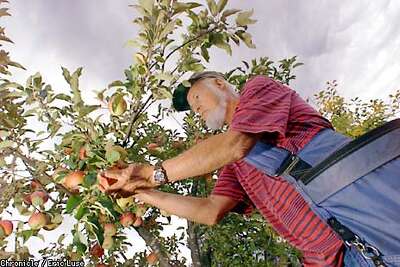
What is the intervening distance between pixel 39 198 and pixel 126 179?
627 mm

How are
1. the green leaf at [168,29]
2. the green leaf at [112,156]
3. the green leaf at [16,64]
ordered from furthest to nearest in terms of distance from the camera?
the green leaf at [16,64] < the green leaf at [168,29] < the green leaf at [112,156]

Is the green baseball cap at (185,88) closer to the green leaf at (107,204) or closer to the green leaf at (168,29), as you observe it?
the green leaf at (168,29)

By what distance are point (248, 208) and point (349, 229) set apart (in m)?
0.87

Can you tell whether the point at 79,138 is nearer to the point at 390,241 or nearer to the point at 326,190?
the point at 326,190

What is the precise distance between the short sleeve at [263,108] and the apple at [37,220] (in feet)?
3.27

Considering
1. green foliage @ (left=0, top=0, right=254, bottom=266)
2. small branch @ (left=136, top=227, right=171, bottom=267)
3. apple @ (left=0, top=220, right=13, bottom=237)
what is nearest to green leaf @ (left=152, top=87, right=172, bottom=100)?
green foliage @ (left=0, top=0, right=254, bottom=266)

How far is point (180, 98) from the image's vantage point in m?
1.96

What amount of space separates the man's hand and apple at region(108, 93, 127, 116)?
1.58 ft

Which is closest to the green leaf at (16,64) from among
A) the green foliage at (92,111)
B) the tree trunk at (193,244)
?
the green foliage at (92,111)

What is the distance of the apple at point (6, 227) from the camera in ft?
6.59

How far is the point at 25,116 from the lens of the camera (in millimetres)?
1994

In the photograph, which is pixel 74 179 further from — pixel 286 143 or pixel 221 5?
pixel 221 5

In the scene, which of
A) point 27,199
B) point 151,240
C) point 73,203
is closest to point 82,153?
point 73,203

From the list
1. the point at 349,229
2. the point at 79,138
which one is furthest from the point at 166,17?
the point at 349,229
